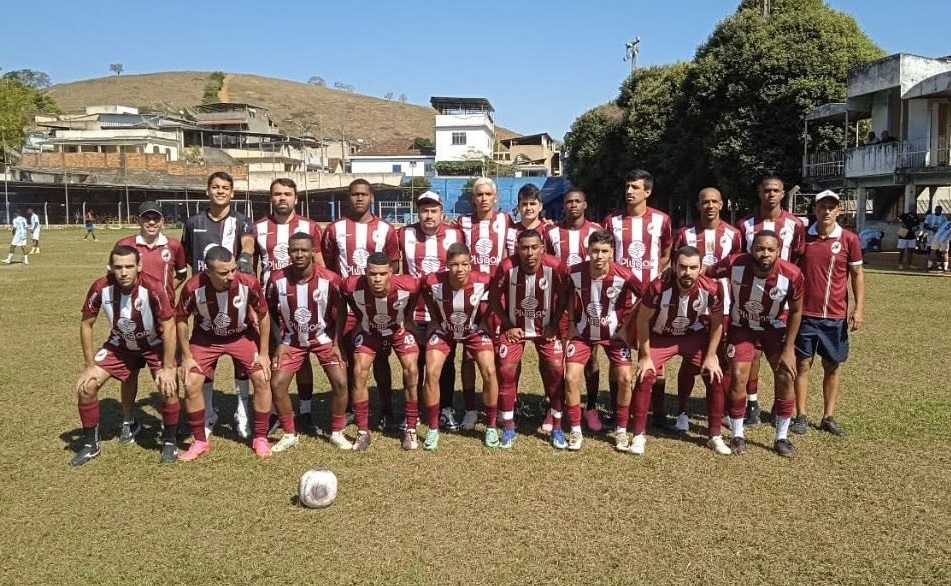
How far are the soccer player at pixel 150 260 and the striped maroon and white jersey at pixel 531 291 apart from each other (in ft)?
9.13

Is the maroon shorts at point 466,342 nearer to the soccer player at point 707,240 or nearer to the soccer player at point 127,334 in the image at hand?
the soccer player at point 707,240

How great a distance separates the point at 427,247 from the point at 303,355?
1505mm

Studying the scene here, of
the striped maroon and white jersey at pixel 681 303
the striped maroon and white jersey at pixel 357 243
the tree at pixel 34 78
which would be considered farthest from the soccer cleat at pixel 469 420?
the tree at pixel 34 78

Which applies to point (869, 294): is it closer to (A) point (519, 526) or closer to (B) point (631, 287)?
(B) point (631, 287)

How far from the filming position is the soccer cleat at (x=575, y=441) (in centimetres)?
617

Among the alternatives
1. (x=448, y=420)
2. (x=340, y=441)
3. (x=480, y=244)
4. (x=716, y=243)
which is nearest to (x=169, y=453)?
(x=340, y=441)

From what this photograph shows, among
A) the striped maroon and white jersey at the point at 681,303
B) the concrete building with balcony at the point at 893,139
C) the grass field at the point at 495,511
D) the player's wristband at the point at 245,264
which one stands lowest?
the grass field at the point at 495,511

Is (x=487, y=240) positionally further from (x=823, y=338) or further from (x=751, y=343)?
(x=823, y=338)

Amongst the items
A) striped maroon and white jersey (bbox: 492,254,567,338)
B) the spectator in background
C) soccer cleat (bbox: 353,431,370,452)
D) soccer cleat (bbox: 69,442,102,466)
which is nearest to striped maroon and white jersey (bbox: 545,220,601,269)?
striped maroon and white jersey (bbox: 492,254,567,338)

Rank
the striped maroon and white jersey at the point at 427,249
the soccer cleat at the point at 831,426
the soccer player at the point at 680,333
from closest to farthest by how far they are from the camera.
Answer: the soccer player at the point at 680,333
the soccer cleat at the point at 831,426
the striped maroon and white jersey at the point at 427,249

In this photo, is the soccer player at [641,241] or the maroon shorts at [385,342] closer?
the maroon shorts at [385,342]

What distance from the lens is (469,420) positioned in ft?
22.7

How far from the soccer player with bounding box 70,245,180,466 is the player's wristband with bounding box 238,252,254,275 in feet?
2.25

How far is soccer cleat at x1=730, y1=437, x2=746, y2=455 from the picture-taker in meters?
6.10
